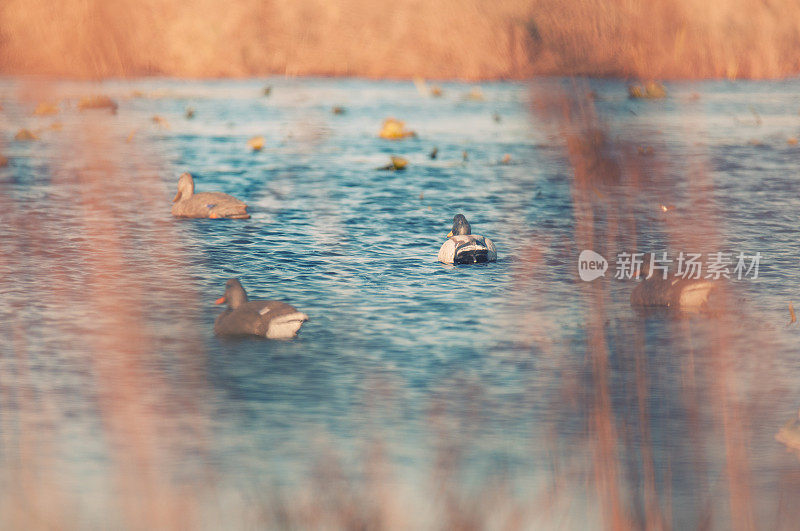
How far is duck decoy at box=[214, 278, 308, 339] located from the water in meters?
0.14

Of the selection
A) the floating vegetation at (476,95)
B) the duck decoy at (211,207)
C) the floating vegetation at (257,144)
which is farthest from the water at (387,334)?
the floating vegetation at (476,95)

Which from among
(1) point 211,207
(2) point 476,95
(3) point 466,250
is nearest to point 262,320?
(3) point 466,250

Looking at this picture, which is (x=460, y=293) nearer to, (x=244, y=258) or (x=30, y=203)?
(x=244, y=258)

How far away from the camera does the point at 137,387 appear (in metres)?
7.71

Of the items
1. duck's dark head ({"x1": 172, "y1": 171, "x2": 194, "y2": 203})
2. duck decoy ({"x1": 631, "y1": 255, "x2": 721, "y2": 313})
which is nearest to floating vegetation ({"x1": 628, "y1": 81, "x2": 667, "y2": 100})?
duck decoy ({"x1": 631, "y1": 255, "x2": 721, "y2": 313})

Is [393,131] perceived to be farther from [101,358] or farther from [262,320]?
[101,358]

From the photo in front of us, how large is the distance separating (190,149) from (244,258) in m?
11.5

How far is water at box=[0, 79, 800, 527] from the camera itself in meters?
6.34

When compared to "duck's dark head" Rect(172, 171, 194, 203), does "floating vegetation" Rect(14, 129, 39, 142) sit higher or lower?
higher

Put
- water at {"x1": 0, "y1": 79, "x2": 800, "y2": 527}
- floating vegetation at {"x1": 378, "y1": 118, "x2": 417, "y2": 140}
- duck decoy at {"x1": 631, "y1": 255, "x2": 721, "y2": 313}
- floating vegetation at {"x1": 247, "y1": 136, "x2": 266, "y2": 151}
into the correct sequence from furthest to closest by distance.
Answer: floating vegetation at {"x1": 378, "y1": 118, "x2": 417, "y2": 140} → floating vegetation at {"x1": 247, "y1": 136, "x2": 266, "y2": 151} → duck decoy at {"x1": 631, "y1": 255, "x2": 721, "y2": 313} → water at {"x1": 0, "y1": 79, "x2": 800, "y2": 527}

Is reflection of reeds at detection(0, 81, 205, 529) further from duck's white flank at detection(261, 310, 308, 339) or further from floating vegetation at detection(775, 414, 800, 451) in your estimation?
floating vegetation at detection(775, 414, 800, 451)

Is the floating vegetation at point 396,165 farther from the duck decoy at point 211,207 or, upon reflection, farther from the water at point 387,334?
the duck decoy at point 211,207

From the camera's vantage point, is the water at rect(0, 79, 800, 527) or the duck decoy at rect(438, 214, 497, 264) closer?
the water at rect(0, 79, 800, 527)

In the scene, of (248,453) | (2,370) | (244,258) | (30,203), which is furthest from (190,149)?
(248,453)
